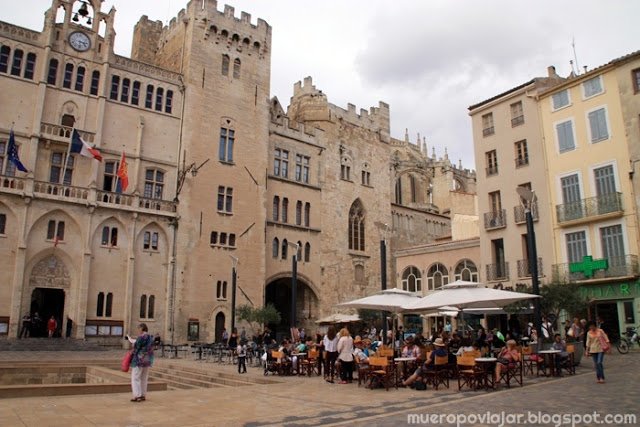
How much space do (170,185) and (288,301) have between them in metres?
13.6

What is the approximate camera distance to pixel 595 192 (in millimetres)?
24641

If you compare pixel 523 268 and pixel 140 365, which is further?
pixel 523 268

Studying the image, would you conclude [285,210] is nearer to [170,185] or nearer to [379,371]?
[170,185]

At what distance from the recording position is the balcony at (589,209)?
2347 centimetres

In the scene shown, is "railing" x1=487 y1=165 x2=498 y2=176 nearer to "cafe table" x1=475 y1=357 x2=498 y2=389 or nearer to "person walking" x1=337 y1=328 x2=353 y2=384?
"person walking" x1=337 y1=328 x2=353 y2=384

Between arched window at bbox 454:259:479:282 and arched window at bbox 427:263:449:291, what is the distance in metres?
0.84

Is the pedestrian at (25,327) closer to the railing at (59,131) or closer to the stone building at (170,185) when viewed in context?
the stone building at (170,185)

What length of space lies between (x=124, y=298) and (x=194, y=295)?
13.2ft

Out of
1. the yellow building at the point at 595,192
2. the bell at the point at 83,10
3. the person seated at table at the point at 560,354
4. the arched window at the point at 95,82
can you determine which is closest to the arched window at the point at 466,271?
the yellow building at the point at 595,192

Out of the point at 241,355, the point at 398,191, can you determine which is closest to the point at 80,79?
the point at 241,355

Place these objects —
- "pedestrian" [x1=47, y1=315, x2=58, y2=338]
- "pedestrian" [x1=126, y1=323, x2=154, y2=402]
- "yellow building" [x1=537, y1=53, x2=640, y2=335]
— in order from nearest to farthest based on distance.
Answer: "pedestrian" [x1=126, y1=323, x2=154, y2=402]
"yellow building" [x1=537, y1=53, x2=640, y2=335]
"pedestrian" [x1=47, y1=315, x2=58, y2=338]

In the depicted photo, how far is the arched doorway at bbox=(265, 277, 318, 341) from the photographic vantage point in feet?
128

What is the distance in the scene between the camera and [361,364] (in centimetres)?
1410

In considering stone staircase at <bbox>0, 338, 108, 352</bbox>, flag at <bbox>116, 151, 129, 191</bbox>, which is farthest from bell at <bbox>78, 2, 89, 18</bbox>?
stone staircase at <bbox>0, 338, 108, 352</bbox>
